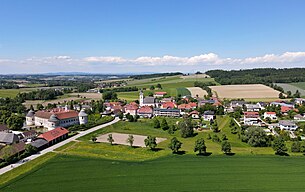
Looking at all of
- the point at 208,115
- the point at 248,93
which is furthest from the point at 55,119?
the point at 248,93

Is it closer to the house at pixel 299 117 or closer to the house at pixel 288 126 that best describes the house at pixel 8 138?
the house at pixel 288 126

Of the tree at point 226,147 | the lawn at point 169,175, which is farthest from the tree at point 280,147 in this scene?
the tree at point 226,147

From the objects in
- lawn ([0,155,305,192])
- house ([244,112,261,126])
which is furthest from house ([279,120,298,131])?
lawn ([0,155,305,192])

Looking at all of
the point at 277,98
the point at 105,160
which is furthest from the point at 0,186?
the point at 277,98

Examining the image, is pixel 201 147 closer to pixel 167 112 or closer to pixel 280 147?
pixel 280 147

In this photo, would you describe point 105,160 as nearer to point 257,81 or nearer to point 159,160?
point 159,160
